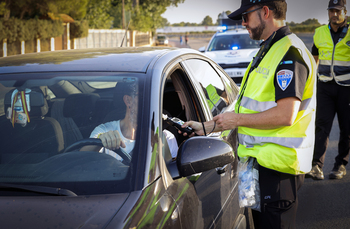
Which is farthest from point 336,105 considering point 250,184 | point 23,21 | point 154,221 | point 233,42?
point 23,21

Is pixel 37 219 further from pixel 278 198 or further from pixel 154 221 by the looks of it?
pixel 278 198

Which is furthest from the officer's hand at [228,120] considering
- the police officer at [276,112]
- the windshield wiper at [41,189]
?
the windshield wiper at [41,189]

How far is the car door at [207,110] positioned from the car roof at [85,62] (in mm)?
236

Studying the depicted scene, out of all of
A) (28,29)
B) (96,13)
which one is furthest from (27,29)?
(96,13)

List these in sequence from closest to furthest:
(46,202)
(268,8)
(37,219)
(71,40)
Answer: (37,219), (46,202), (268,8), (71,40)

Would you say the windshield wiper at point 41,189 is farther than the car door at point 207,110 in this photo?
No

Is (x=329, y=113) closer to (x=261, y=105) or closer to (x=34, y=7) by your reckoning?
(x=261, y=105)

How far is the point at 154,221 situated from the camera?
1585 mm

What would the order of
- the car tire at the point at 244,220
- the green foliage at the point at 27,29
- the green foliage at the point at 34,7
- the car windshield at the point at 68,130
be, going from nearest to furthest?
1. the car windshield at the point at 68,130
2. the car tire at the point at 244,220
3. the green foliage at the point at 27,29
4. the green foliage at the point at 34,7

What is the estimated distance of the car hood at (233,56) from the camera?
955cm

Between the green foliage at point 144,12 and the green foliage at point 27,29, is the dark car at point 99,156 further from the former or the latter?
the green foliage at point 144,12

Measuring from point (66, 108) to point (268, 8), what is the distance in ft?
4.10

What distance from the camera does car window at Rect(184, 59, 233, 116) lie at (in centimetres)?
292

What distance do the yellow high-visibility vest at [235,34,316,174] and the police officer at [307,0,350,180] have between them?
2.67m
